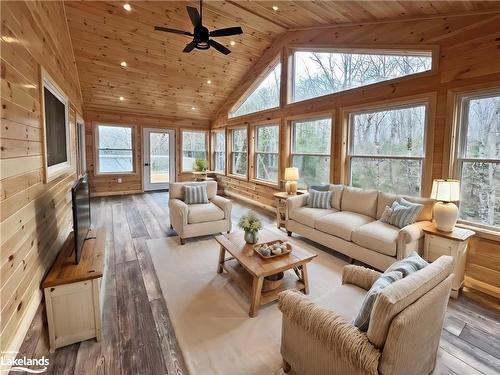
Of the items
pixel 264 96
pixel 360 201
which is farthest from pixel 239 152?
pixel 360 201

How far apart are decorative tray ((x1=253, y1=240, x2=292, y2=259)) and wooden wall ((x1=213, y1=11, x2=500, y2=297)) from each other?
82.9 inches

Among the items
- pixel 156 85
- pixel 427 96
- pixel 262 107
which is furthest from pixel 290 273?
pixel 156 85

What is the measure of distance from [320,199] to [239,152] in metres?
4.03

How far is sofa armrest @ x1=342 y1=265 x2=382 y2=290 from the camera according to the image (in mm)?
1896

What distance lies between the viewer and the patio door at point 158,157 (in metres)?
8.23

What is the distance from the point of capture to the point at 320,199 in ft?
13.7

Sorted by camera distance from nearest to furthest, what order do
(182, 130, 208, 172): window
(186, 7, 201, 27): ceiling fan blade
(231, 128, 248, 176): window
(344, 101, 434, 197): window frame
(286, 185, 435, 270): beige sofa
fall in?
(286, 185, 435, 270): beige sofa → (186, 7, 201, 27): ceiling fan blade → (344, 101, 434, 197): window frame → (231, 128, 248, 176): window → (182, 130, 208, 172): window

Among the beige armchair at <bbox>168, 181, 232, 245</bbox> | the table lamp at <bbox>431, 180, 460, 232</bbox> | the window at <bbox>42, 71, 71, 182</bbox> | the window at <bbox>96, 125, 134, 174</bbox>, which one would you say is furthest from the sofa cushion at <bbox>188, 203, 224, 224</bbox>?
the window at <bbox>96, 125, 134, 174</bbox>

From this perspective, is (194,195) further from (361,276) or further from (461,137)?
(461,137)

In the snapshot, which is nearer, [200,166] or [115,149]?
[115,149]

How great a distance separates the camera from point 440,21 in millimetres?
3131

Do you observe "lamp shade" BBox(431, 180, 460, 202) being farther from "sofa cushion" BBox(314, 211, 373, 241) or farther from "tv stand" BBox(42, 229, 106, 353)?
"tv stand" BBox(42, 229, 106, 353)

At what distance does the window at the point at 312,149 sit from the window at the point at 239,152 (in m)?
2.09

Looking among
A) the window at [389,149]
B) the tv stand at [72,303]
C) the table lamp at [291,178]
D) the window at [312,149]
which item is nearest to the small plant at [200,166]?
the window at [312,149]
